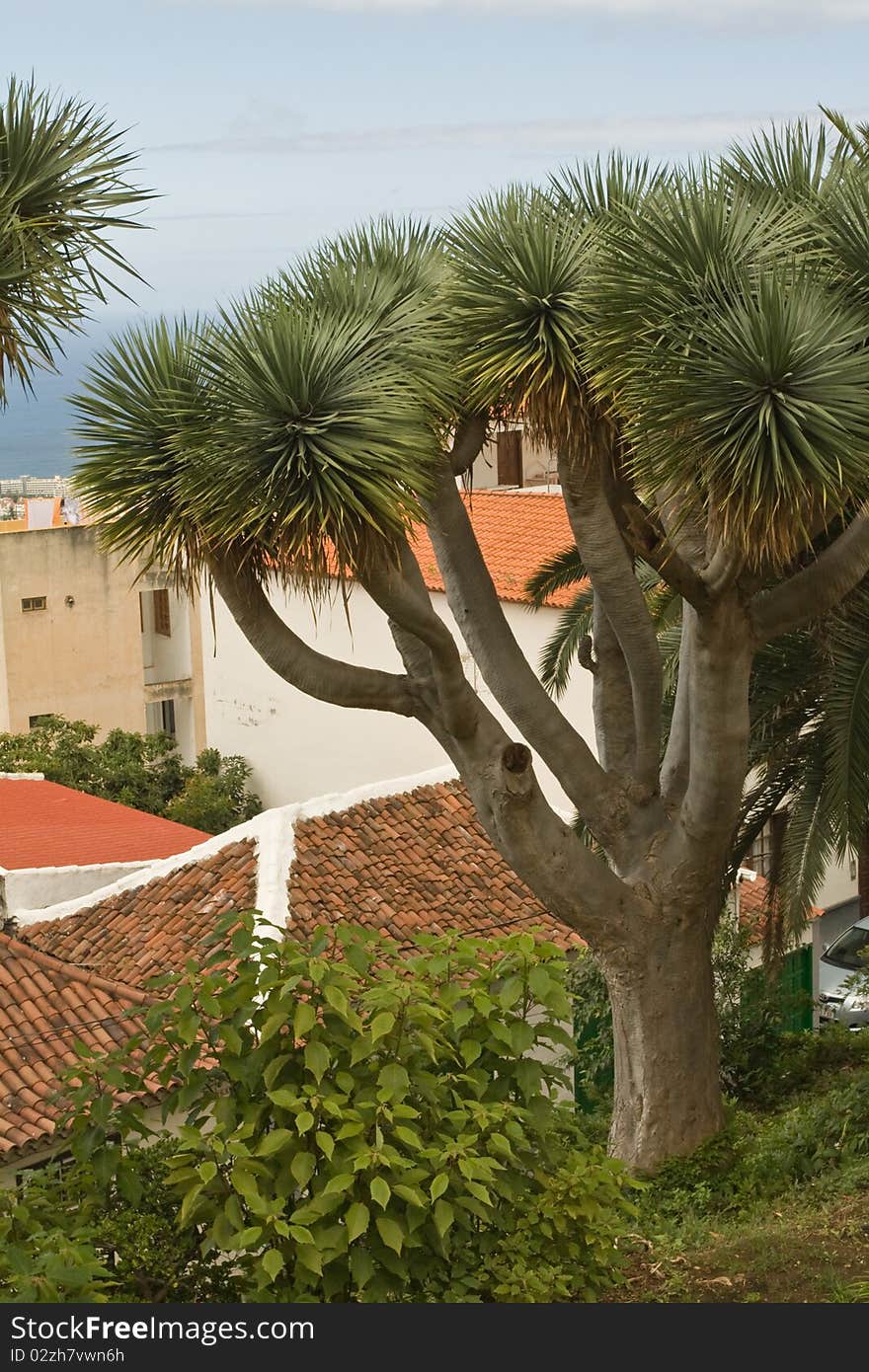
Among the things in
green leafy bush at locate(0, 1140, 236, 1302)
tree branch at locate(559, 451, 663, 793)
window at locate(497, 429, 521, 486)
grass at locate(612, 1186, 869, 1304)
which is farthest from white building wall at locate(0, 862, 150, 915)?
window at locate(497, 429, 521, 486)

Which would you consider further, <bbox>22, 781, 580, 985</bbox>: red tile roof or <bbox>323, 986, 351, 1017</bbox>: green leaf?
<bbox>22, 781, 580, 985</bbox>: red tile roof

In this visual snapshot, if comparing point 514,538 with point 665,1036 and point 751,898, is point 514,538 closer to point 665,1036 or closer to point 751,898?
point 751,898

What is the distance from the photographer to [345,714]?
28047mm

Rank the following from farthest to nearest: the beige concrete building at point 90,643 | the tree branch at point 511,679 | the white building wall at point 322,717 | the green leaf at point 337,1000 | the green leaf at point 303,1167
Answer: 1. the beige concrete building at point 90,643
2. the white building wall at point 322,717
3. the tree branch at point 511,679
4. the green leaf at point 337,1000
5. the green leaf at point 303,1167

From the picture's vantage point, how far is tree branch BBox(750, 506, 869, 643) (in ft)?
30.5

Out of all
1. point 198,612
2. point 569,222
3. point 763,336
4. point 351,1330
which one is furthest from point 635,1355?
point 198,612

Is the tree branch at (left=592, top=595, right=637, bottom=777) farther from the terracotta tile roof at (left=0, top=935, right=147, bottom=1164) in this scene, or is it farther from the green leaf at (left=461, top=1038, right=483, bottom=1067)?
the green leaf at (left=461, top=1038, right=483, bottom=1067)

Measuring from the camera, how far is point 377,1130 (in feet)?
15.3

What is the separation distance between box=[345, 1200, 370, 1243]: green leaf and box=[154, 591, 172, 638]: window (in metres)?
35.8

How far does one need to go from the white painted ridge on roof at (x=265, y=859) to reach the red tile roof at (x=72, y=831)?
1.54 metres

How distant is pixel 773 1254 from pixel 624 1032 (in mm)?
3907

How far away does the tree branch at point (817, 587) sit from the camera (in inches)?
366

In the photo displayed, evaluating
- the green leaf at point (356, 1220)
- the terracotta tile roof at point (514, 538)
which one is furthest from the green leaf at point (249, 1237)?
the terracotta tile roof at point (514, 538)

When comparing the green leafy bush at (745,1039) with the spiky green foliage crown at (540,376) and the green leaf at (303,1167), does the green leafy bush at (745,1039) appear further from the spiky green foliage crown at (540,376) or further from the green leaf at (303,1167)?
the green leaf at (303,1167)
